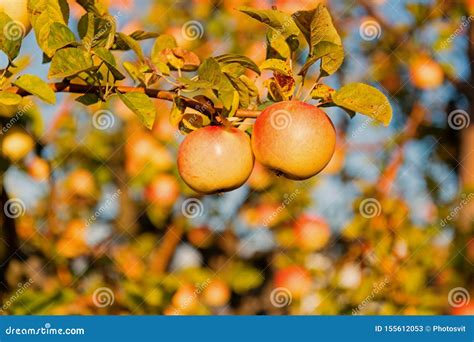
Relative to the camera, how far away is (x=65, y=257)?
1.92 meters

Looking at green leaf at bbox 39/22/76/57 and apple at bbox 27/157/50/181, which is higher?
green leaf at bbox 39/22/76/57

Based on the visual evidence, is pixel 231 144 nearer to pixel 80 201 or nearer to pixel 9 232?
pixel 9 232

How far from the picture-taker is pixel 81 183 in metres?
2.10

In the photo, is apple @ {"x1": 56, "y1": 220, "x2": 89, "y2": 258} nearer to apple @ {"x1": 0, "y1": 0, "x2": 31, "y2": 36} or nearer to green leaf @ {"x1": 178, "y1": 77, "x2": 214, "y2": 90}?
apple @ {"x1": 0, "y1": 0, "x2": 31, "y2": 36}

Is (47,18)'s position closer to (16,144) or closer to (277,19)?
(277,19)

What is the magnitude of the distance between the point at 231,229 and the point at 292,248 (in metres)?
0.23

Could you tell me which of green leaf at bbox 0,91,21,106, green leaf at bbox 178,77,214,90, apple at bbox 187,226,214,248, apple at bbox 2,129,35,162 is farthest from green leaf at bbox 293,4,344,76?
apple at bbox 187,226,214,248

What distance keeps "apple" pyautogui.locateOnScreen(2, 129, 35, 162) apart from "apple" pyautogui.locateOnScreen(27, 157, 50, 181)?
0.13m

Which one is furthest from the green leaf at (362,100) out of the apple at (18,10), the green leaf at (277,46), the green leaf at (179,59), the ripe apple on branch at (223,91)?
the apple at (18,10)

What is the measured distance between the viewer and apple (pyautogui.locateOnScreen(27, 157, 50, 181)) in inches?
72.5

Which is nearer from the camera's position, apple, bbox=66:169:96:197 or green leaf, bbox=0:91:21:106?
green leaf, bbox=0:91:21:106

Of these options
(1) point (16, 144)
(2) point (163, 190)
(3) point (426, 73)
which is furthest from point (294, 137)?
(3) point (426, 73)

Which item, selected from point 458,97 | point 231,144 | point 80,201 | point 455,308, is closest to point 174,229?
point 80,201

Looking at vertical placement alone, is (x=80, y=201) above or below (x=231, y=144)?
below
